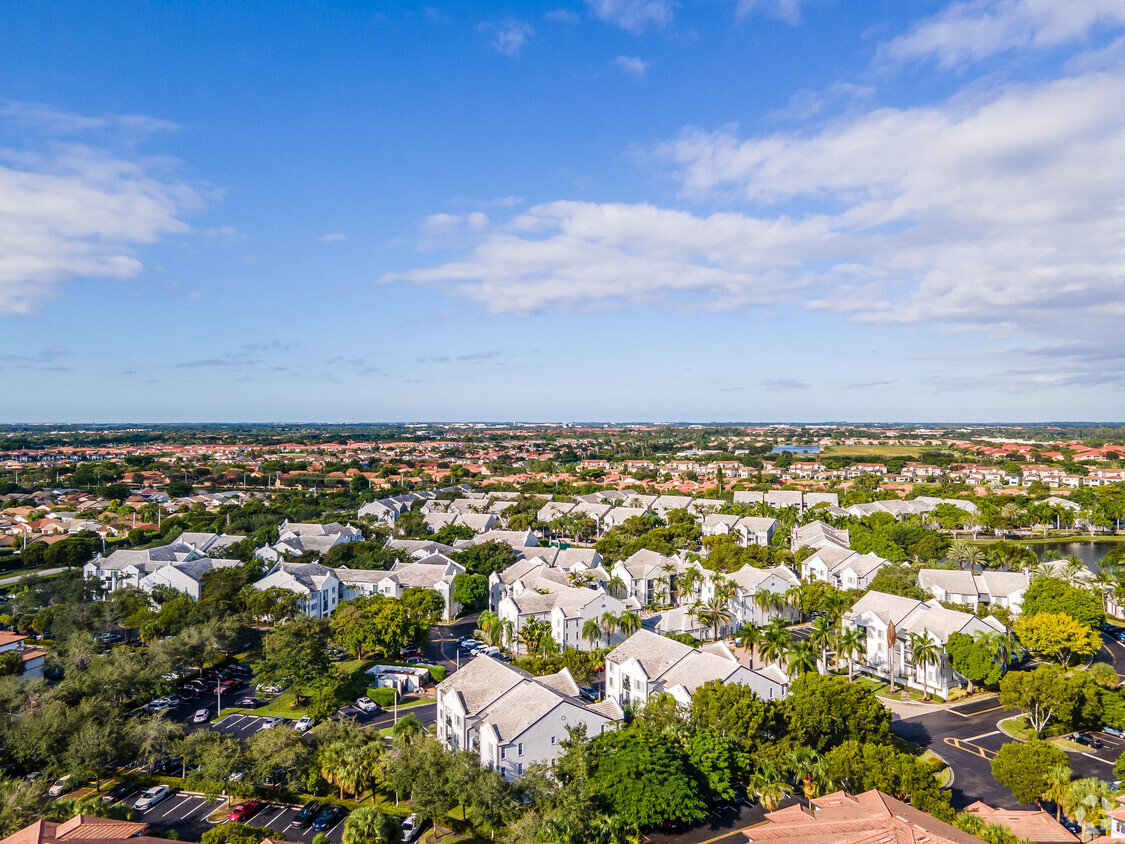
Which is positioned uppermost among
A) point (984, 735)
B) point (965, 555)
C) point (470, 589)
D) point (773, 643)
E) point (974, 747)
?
point (773, 643)

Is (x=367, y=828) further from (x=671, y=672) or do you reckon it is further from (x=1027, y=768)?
Result: (x=1027, y=768)

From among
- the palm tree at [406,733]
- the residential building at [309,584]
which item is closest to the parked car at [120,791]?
the palm tree at [406,733]

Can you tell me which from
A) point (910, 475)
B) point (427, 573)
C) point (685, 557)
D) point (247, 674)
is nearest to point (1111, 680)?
point (685, 557)

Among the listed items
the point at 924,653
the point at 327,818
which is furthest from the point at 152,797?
the point at 924,653

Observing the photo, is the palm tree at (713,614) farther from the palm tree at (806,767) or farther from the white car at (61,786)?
the white car at (61,786)

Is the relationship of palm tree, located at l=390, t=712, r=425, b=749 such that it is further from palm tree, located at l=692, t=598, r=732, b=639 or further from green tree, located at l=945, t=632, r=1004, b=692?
green tree, located at l=945, t=632, r=1004, b=692

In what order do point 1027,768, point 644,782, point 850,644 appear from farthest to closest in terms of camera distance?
point 850,644 → point 1027,768 → point 644,782

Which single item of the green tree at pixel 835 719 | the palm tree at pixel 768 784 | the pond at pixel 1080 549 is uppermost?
the green tree at pixel 835 719
